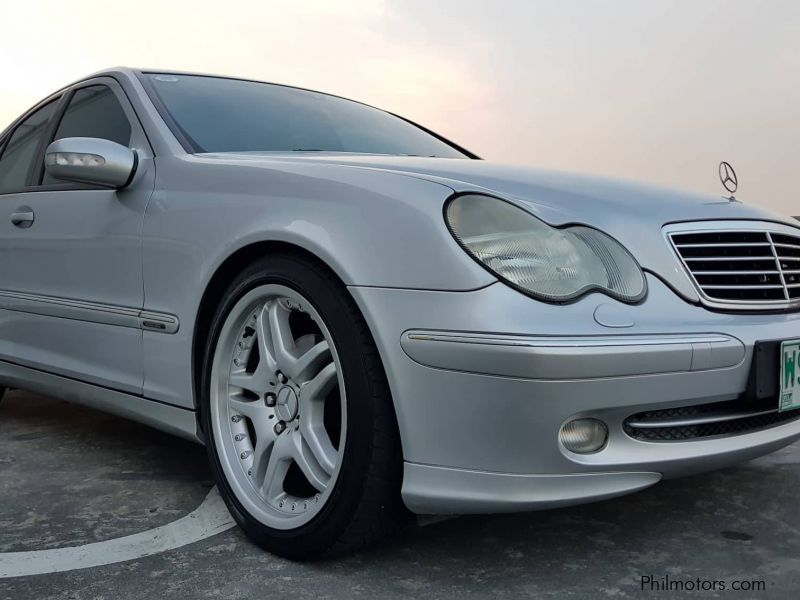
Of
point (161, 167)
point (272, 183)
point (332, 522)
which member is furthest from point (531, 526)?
point (161, 167)

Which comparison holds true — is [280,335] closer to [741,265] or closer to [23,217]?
[741,265]

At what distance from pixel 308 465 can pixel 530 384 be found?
65cm

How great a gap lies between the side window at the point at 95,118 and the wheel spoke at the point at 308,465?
133cm

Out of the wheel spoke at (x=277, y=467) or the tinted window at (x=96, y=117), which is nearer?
the wheel spoke at (x=277, y=467)

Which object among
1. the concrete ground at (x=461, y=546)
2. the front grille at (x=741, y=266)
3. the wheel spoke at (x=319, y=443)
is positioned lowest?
the concrete ground at (x=461, y=546)

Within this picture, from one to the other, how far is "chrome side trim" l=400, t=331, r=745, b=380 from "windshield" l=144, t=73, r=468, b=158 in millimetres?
1260

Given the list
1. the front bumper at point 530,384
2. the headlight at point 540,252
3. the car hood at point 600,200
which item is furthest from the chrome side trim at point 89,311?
the headlight at point 540,252

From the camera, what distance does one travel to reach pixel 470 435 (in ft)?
5.59

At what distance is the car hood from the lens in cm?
186

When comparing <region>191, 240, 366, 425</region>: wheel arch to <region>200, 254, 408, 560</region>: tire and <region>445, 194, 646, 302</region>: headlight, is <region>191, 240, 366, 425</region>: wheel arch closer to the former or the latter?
<region>200, 254, 408, 560</region>: tire

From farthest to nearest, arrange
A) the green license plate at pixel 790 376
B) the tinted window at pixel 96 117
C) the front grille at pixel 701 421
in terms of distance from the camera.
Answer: the tinted window at pixel 96 117 < the green license plate at pixel 790 376 < the front grille at pixel 701 421

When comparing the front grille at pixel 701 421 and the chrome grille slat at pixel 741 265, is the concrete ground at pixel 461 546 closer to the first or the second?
the front grille at pixel 701 421

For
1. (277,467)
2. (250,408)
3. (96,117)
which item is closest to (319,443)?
(277,467)

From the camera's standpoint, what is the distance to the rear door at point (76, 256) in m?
2.58
